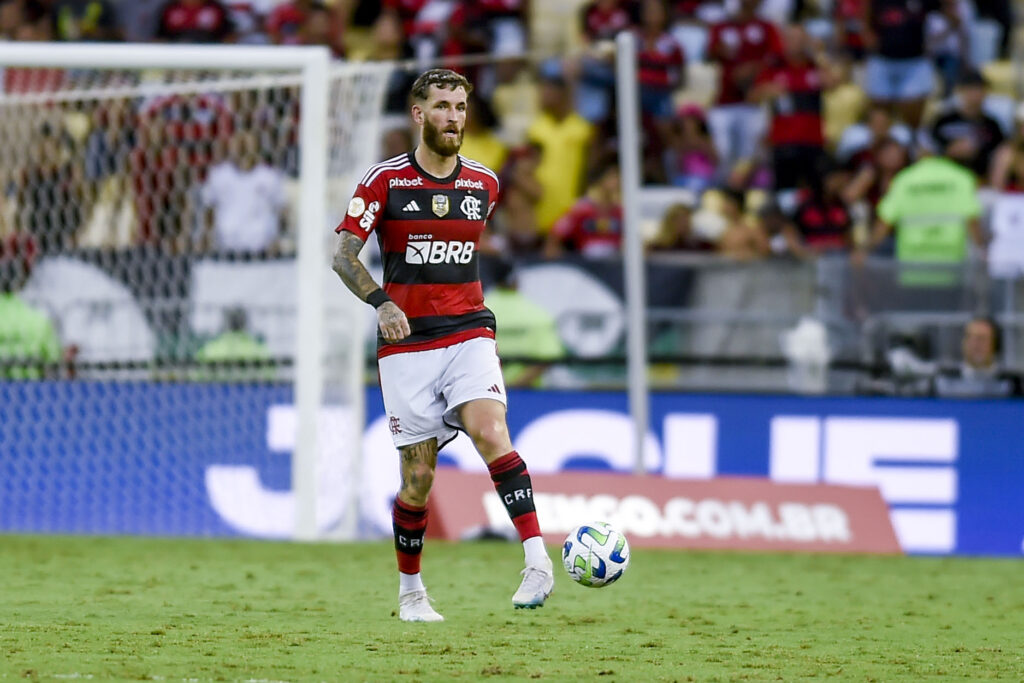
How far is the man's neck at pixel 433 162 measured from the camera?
24.2 feet

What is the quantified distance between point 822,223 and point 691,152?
1.74 metres

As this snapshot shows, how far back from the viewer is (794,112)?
15922mm

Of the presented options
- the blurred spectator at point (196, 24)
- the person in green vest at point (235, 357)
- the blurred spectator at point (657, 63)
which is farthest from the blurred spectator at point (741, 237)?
the blurred spectator at point (196, 24)

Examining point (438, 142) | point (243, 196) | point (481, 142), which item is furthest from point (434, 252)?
point (481, 142)

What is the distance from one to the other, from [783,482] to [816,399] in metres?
0.73

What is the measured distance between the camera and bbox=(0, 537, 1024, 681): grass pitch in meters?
5.83

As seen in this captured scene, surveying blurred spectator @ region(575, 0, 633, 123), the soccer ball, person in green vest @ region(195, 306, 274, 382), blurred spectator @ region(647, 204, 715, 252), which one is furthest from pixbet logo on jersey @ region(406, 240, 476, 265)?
blurred spectator @ region(575, 0, 633, 123)

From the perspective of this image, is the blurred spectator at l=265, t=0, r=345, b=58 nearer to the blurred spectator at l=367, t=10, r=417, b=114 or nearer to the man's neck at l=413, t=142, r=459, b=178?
the blurred spectator at l=367, t=10, r=417, b=114

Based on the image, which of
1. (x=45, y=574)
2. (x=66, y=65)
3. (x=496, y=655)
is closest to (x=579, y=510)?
(x=45, y=574)

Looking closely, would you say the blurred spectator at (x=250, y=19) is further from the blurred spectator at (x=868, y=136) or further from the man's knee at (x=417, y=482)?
the man's knee at (x=417, y=482)

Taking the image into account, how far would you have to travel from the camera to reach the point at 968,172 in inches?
576

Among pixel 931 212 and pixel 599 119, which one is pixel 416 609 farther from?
pixel 599 119

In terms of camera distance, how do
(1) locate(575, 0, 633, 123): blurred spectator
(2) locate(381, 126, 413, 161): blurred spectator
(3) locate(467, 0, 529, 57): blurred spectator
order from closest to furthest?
(2) locate(381, 126, 413, 161): blurred spectator → (1) locate(575, 0, 633, 123): blurred spectator → (3) locate(467, 0, 529, 57): blurred spectator

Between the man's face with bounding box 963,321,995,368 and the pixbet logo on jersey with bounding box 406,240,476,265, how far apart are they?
6335mm
